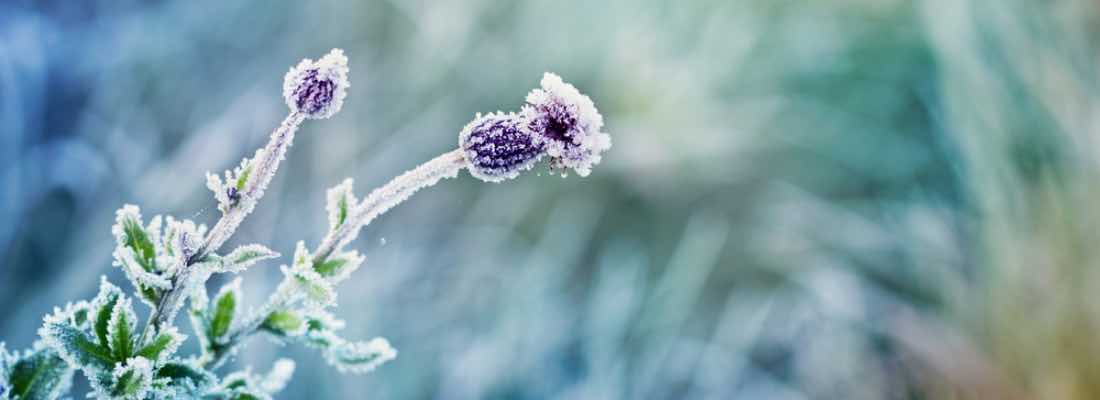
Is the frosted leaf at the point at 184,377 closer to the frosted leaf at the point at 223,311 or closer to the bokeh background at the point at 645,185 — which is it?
the frosted leaf at the point at 223,311

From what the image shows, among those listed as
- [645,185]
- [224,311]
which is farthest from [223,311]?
[645,185]

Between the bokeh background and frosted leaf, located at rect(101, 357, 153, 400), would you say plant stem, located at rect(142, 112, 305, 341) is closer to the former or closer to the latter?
frosted leaf, located at rect(101, 357, 153, 400)

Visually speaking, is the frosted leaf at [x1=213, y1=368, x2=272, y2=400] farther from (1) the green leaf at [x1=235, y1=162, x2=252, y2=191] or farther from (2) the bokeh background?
(2) the bokeh background

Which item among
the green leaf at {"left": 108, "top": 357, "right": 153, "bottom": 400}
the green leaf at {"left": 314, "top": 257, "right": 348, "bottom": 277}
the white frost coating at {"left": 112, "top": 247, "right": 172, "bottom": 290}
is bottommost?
the green leaf at {"left": 108, "top": 357, "right": 153, "bottom": 400}

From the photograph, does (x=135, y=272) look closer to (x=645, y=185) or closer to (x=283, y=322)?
(x=283, y=322)

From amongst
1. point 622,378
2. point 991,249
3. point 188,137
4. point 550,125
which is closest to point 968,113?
point 991,249

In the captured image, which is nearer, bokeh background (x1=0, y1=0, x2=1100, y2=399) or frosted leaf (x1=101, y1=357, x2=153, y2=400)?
frosted leaf (x1=101, y1=357, x2=153, y2=400)

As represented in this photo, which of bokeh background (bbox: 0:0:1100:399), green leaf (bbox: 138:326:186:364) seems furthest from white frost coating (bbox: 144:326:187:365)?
bokeh background (bbox: 0:0:1100:399)

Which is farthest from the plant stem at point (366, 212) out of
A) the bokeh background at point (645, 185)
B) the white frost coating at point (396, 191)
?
the bokeh background at point (645, 185)

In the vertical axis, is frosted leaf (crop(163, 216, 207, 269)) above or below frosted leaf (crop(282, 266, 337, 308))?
above
